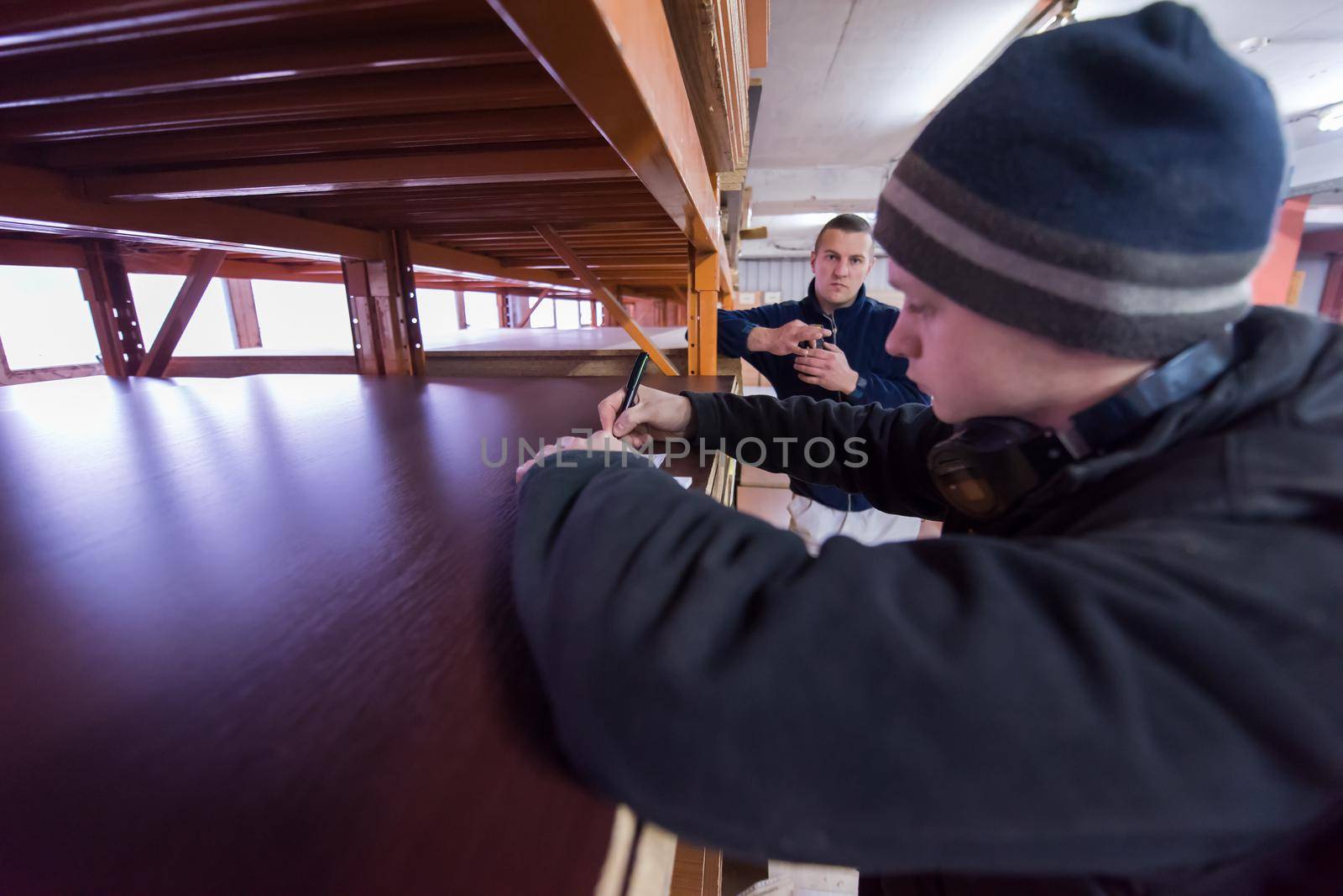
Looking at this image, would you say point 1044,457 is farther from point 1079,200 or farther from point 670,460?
point 670,460

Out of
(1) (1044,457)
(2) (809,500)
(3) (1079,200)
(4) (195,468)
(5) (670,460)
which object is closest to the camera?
(3) (1079,200)

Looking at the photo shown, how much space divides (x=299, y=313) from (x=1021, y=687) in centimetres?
727

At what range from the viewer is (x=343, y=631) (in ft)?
1.33

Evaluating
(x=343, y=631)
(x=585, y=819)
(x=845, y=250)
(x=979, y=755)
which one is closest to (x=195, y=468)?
(x=343, y=631)

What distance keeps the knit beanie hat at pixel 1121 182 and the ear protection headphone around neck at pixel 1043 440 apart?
18mm

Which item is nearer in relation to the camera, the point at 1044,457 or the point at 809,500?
the point at 1044,457

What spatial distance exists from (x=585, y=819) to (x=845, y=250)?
6.89 feet

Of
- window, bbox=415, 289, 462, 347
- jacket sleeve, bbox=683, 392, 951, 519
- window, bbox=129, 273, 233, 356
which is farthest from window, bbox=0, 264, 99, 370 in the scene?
jacket sleeve, bbox=683, 392, 951, 519

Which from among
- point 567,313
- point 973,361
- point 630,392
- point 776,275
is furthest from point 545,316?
point 973,361

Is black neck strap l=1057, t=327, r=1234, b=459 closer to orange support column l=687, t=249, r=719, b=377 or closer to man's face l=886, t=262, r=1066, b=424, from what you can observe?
man's face l=886, t=262, r=1066, b=424

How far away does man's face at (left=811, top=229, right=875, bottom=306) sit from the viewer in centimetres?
204

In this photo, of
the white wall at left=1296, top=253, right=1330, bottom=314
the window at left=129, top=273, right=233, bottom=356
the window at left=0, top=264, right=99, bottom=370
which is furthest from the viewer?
the white wall at left=1296, top=253, right=1330, bottom=314

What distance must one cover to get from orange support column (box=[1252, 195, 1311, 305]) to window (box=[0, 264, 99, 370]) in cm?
1124

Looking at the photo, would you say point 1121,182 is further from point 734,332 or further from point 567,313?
point 567,313
